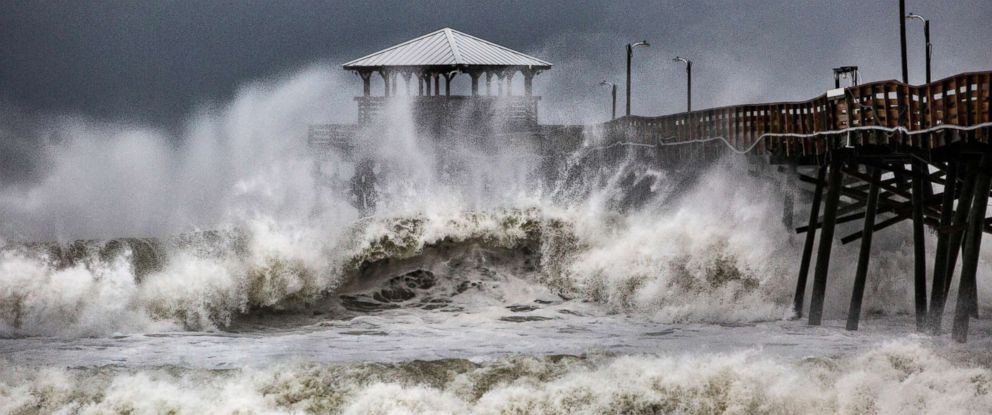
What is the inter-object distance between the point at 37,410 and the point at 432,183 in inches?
805

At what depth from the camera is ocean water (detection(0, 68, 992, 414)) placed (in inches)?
601

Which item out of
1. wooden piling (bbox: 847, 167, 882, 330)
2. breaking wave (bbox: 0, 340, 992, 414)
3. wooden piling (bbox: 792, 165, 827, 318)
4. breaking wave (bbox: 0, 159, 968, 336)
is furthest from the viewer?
breaking wave (bbox: 0, 159, 968, 336)

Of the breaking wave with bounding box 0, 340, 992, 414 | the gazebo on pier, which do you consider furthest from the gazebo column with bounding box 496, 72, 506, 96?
the breaking wave with bounding box 0, 340, 992, 414

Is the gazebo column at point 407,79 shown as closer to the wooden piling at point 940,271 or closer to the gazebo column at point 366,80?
the gazebo column at point 366,80

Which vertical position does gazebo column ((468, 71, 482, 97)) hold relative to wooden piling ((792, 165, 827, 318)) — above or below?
above

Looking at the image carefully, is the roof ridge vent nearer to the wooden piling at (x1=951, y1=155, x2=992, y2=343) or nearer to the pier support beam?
the pier support beam

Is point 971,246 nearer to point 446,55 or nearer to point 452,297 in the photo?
point 452,297

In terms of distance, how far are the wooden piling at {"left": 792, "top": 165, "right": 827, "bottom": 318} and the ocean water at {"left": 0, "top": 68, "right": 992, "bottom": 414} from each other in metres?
0.33

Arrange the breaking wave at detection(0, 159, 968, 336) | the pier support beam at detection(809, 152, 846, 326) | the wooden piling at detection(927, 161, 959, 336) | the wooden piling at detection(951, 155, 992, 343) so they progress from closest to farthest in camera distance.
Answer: the wooden piling at detection(951, 155, 992, 343)
the wooden piling at detection(927, 161, 959, 336)
the pier support beam at detection(809, 152, 846, 326)
the breaking wave at detection(0, 159, 968, 336)

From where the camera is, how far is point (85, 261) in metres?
22.9

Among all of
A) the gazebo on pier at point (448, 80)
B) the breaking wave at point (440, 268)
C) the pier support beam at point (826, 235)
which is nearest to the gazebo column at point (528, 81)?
the gazebo on pier at point (448, 80)

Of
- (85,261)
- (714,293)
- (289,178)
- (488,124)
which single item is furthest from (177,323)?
(488,124)

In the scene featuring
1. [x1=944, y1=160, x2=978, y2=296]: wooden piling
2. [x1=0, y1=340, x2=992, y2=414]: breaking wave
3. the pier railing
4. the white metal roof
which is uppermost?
the white metal roof

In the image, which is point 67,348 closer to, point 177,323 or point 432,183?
point 177,323
